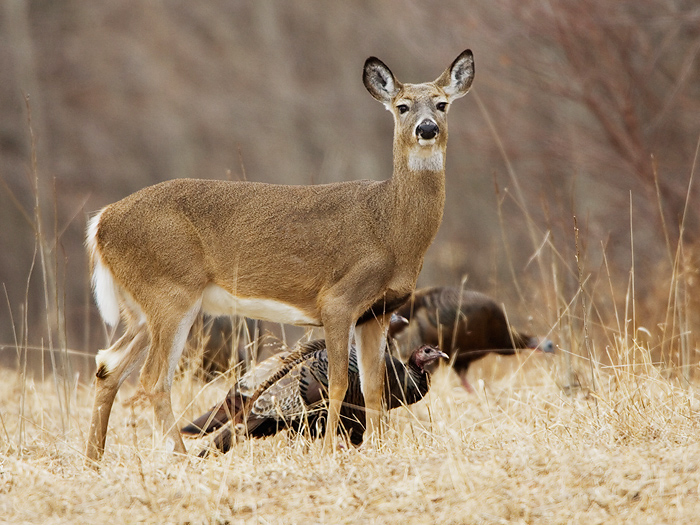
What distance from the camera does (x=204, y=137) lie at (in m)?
25.3

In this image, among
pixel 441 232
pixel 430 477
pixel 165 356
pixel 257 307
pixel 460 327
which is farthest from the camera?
pixel 441 232

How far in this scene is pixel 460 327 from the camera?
8.25m

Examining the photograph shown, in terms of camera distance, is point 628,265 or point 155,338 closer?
point 155,338

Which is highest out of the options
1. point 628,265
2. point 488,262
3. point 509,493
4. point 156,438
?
point 509,493

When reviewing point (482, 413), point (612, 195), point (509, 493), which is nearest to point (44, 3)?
point (612, 195)

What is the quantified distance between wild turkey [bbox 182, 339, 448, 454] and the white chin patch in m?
1.12

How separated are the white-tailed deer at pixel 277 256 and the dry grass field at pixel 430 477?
20.0 inches

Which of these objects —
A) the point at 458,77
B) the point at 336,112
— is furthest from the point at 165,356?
the point at 336,112

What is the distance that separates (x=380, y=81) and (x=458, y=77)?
0.47 meters

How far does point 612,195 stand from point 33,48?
1434 cm

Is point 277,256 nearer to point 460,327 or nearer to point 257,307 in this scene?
point 257,307

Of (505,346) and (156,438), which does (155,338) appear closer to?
(156,438)

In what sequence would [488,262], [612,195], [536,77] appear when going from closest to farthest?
1. [536,77]
2. [612,195]
3. [488,262]

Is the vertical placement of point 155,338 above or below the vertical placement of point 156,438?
above
